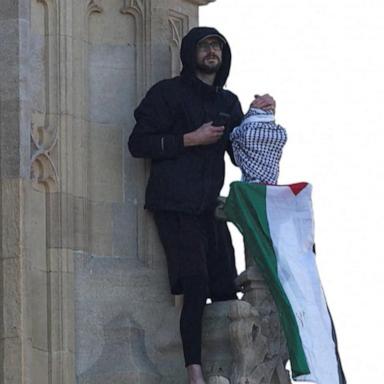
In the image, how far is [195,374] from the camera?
2728 cm

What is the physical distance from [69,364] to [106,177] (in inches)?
62.3

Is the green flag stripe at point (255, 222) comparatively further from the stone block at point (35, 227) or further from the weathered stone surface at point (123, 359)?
the stone block at point (35, 227)

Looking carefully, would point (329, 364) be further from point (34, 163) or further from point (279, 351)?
point (34, 163)

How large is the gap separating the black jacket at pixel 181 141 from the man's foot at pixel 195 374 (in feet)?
4.06

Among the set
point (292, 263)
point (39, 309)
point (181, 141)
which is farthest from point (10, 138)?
point (292, 263)

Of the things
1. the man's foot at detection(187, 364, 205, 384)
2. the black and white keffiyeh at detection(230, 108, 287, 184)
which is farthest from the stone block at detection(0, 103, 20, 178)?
the man's foot at detection(187, 364, 205, 384)

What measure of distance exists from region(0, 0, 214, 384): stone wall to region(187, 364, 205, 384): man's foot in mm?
368

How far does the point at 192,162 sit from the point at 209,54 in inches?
33.3

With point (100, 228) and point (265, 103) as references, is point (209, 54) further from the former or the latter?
point (100, 228)

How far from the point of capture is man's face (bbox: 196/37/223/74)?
27.9 metres

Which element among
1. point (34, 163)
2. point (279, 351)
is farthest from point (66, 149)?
point (279, 351)

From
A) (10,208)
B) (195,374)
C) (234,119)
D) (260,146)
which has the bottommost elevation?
(195,374)

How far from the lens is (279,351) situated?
27438 millimetres

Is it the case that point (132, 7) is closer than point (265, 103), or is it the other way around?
point (265, 103)
